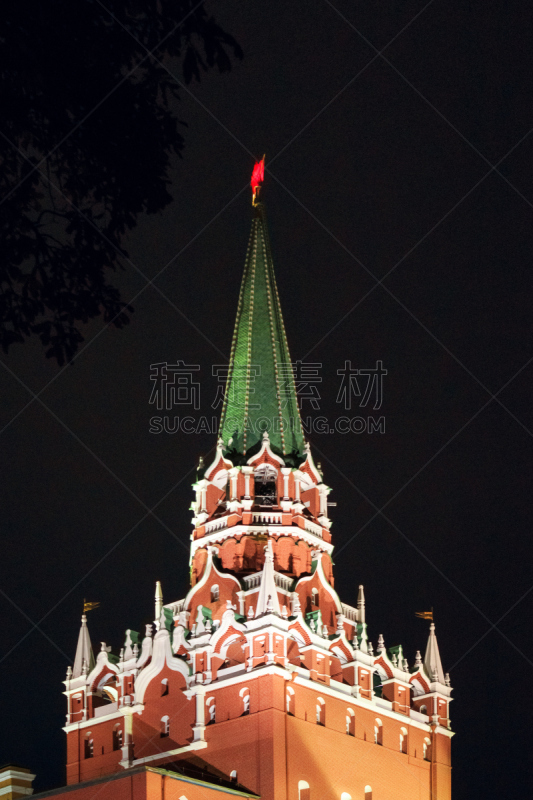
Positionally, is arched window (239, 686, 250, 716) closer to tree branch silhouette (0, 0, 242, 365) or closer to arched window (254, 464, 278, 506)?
arched window (254, 464, 278, 506)

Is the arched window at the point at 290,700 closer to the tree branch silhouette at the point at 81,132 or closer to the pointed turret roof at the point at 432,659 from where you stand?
the pointed turret roof at the point at 432,659

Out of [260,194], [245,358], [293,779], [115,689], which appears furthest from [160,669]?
[260,194]

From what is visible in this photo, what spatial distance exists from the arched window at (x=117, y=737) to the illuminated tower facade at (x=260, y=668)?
4 centimetres

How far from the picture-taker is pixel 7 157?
20.5 metres

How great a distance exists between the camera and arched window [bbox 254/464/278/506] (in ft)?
190

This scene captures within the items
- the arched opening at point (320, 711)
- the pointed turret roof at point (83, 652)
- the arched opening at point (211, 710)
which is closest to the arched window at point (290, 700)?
the arched opening at point (320, 711)

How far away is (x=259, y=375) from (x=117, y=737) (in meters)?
14.3

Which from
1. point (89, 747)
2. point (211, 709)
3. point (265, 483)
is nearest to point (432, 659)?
point (265, 483)

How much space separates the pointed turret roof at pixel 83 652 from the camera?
5769 cm

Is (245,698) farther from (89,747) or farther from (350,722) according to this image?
(89,747)

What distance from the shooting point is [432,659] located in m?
60.2

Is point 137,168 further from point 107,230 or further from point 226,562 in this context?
point 226,562

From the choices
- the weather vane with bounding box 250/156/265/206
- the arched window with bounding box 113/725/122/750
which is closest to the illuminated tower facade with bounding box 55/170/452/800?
the arched window with bounding box 113/725/122/750

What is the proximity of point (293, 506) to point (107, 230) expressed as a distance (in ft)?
122
